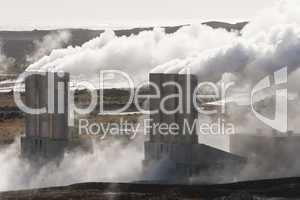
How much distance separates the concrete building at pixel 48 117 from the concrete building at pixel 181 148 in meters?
5.33

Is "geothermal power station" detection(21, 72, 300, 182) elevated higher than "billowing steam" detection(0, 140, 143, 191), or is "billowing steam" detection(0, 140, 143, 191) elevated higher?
"geothermal power station" detection(21, 72, 300, 182)

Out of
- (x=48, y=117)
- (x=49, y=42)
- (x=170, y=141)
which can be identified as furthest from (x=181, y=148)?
(x=49, y=42)

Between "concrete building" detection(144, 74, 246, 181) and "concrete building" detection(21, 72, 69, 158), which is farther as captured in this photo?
"concrete building" detection(21, 72, 69, 158)


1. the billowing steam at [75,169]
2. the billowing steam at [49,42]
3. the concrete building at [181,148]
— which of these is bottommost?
the billowing steam at [75,169]

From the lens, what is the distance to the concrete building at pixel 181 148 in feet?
120

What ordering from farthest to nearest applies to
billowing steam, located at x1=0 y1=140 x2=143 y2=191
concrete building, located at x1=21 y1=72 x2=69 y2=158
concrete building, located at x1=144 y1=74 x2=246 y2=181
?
concrete building, located at x1=21 y1=72 x2=69 y2=158 → billowing steam, located at x1=0 y1=140 x2=143 y2=191 → concrete building, located at x1=144 y1=74 x2=246 y2=181

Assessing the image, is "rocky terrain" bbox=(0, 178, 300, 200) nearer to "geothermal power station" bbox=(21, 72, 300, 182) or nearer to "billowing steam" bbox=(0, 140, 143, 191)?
"geothermal power station" bbox=(21, 72, 300, 182)

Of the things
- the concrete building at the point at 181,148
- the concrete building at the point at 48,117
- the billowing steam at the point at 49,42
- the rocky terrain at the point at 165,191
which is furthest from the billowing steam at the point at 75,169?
the billowing steam at the point at 49,42

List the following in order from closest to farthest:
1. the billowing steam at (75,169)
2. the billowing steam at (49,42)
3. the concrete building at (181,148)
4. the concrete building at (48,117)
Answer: the concrete building at (181,148), the billowing steam at (75,169), the concrete building at (48,117), the billowing steam at (49,42)

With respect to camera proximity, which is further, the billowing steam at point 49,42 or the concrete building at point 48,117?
the billowing steam at point 49,42

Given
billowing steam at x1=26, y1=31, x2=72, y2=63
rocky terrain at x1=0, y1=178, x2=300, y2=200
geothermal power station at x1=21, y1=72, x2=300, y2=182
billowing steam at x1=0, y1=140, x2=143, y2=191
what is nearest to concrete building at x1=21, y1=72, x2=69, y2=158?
geothermal power station at x1=21, y1=72, x2=300, y2=182

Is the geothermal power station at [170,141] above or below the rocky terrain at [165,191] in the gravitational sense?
above

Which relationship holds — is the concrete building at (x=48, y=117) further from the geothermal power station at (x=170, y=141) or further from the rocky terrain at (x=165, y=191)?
the rocky terrain at (x=165, y=191)

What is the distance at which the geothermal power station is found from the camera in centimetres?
3656
